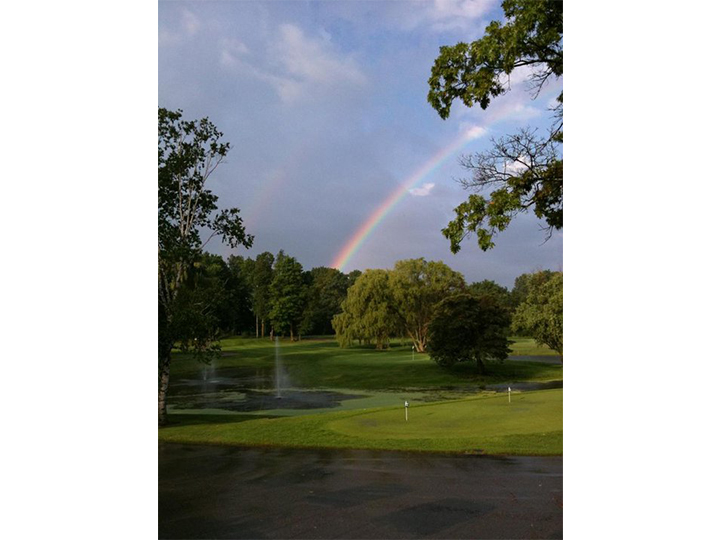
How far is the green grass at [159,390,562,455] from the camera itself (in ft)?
19.5

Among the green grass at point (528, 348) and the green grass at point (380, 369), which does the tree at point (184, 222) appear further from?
the green grass at point (528, 348)

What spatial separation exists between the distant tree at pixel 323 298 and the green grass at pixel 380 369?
0.32 meters

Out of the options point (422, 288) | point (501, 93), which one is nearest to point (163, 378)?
point (422, 288)

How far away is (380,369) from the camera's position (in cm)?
962

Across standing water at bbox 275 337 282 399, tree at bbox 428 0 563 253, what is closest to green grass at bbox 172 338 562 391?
standing water at bbox 275 337 282 399

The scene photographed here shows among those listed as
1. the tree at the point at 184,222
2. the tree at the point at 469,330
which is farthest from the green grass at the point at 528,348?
the tree at the point at 184,222

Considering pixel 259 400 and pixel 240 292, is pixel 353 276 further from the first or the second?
pixel 259 400

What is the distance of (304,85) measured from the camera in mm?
7891

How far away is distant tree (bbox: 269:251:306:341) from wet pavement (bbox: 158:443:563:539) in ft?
8.76
